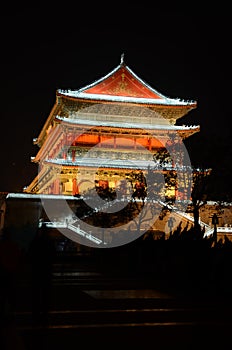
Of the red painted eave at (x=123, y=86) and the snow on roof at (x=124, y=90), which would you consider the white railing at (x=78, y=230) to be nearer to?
the snow on roof at (x=124, y=90)

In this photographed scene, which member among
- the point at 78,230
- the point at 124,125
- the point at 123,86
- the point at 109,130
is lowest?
the point at 78,230

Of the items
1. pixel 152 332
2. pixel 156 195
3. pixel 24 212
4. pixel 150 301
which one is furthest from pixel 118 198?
pixel 152 332

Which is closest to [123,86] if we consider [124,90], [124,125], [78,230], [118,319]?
[124,90]

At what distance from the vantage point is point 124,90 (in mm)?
40656

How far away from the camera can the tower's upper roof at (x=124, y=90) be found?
39.7 meters

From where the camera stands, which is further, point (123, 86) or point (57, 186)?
point (123, 86)

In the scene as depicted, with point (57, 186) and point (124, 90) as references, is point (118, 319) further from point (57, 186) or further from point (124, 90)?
point (124, 90)

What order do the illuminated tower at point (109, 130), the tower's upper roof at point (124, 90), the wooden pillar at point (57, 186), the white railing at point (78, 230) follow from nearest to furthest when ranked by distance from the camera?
the white railing at point (78, 230)
the illuminated tower at point (109, 130)
the wooden pillar at point (57, 186)
the tower's upper roof at point (124, 90)

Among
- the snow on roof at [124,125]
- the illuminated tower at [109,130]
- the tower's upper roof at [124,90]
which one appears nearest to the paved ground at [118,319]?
the illuminated tower at [109,130]

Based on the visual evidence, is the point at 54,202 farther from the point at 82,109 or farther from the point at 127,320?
the point at 127,320

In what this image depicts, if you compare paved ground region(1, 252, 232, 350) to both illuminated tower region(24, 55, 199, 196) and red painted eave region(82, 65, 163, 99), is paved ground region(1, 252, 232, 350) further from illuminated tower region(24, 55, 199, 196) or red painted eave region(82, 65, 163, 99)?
red painted eave region(82, 65, 163, 99)

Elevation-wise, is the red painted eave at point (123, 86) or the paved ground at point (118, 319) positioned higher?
the red painted eave at point (123, 86)

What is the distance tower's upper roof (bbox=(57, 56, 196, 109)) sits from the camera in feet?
130

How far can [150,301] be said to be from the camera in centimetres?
1055
